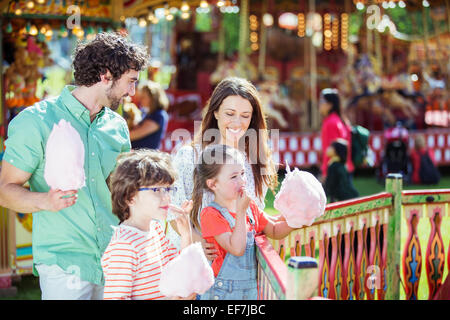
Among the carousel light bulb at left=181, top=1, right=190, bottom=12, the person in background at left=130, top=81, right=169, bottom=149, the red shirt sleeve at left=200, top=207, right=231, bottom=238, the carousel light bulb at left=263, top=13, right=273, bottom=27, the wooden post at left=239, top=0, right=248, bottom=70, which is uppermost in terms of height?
the carousel light bulb at left=263, top=13, right=273, bottom=27

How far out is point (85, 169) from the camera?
8.88 ft

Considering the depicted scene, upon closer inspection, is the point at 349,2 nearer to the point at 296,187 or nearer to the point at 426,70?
the point at 426,70

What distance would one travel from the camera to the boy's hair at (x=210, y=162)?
301 cm

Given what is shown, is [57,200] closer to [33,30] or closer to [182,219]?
[182,219]

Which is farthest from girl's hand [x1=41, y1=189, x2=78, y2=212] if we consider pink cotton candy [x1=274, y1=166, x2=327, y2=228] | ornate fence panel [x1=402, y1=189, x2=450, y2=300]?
ornate fence panel [x1=402, y1=189, x2=450, y2=300]

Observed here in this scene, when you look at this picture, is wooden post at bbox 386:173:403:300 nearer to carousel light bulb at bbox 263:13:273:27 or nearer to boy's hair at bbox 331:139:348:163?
boy's hair at bbox 331:139:348:163

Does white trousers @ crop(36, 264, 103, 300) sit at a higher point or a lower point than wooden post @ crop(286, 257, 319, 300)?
lower

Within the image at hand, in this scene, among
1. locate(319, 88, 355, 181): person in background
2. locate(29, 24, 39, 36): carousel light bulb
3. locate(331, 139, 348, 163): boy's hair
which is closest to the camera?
locate(29, 24, 39, 36): carousel light bulb

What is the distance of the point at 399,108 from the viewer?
1528 cm

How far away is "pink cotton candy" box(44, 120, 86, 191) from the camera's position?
242 centimetres

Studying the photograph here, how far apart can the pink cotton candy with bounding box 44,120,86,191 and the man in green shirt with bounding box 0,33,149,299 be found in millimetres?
42

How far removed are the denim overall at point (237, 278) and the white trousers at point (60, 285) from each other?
1.82 feet

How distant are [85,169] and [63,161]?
0.29 metres

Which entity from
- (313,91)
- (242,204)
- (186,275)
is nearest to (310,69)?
(313,91)
